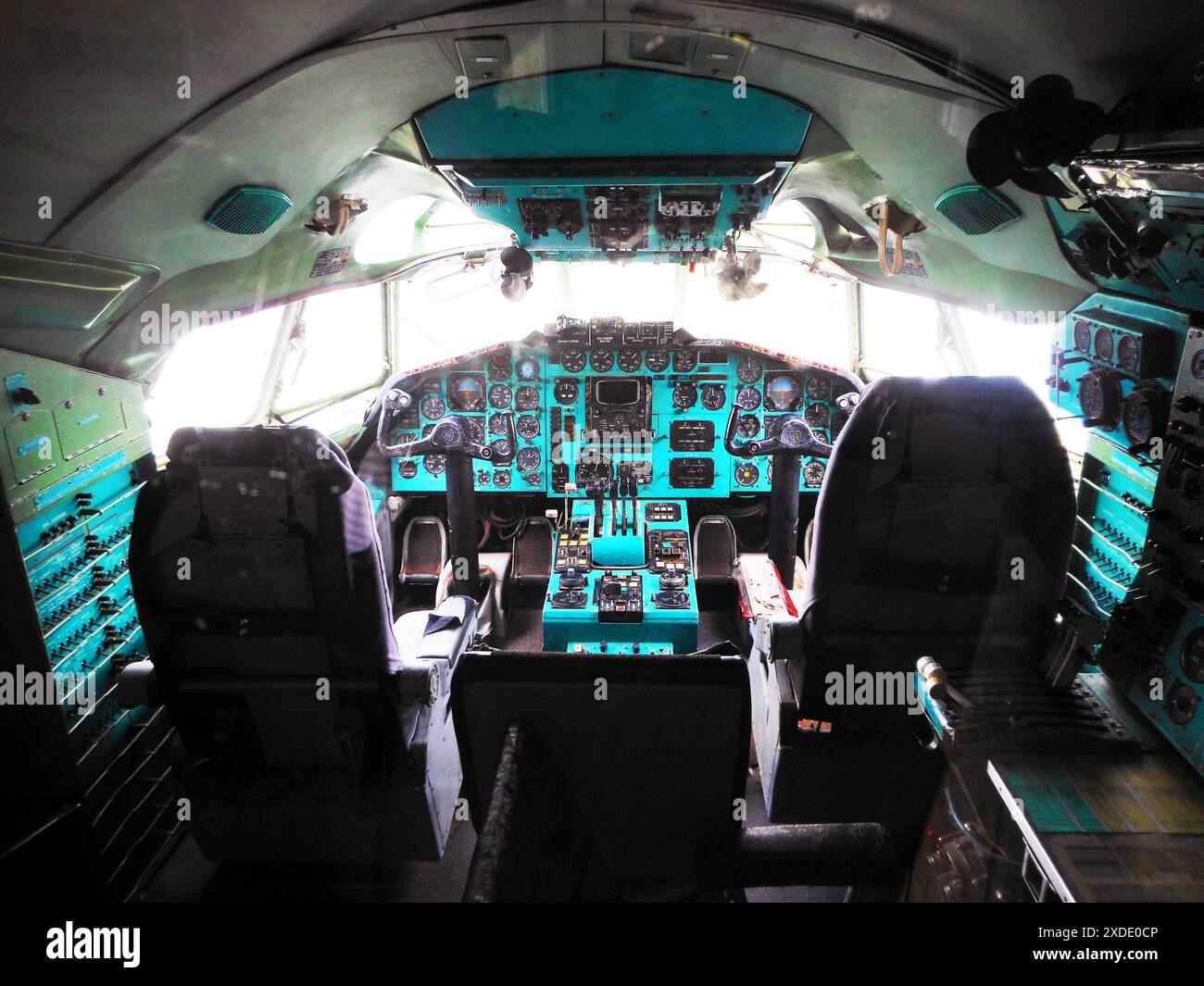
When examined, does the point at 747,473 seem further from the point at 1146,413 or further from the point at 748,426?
the point at 1146,413

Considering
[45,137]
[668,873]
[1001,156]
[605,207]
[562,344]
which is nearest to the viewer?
[668,873]

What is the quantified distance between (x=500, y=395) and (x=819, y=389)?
91.1 inches

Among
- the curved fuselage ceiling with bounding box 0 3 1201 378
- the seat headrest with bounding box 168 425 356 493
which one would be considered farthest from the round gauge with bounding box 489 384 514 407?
the seat headrest with bounding box 168 425 356 493

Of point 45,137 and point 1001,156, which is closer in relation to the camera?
point 45,137

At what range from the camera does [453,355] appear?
4574mm

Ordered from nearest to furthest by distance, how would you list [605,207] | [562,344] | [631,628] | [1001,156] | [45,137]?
[45,137], [1001,156], [605,207], [631,628], [562,344]

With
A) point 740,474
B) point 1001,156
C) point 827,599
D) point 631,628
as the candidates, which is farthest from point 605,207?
point 740,474

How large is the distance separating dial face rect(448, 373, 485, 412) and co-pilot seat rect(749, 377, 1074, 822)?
313 cm

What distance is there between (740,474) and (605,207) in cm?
248

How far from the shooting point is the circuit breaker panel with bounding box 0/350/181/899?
1791 millimetres

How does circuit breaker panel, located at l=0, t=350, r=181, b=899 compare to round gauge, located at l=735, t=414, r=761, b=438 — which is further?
round gauge, located at l=735, t=414, r=761, b=438

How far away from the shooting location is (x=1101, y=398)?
210 cm

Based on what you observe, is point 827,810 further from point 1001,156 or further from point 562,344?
point 562,344

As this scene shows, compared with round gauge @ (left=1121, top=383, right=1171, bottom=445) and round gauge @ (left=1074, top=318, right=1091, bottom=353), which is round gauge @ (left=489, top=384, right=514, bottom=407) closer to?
round gauge @ (left=1074, top=318, right=1091, bottom=353)
